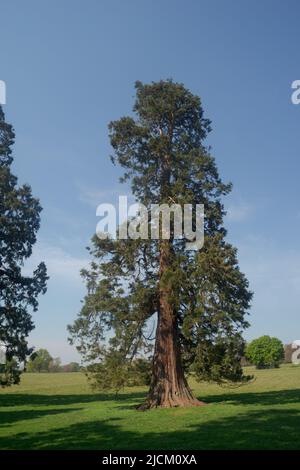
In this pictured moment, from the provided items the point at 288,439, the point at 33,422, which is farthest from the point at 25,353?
the point at 288,439

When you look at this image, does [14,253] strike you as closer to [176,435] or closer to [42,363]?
[176,435]

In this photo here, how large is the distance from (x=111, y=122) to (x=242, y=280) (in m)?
12.9

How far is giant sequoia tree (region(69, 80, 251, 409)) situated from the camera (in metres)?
23.8

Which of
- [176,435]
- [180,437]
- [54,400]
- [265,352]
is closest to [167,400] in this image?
[176,435]

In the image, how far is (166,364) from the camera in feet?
82.4

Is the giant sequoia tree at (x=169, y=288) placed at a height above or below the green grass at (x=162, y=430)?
above

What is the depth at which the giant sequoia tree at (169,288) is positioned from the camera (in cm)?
2383

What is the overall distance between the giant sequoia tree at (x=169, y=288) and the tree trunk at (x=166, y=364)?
55 mm

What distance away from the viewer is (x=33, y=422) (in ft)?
69.5

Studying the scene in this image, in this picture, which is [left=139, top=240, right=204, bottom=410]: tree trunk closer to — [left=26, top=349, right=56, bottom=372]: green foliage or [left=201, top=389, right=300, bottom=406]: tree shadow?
→ [left=201, top=389, right=300, bottom=406]: tree shadow

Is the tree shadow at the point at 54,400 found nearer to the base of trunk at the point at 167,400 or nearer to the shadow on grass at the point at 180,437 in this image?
the base of trunk at the point at 167,400

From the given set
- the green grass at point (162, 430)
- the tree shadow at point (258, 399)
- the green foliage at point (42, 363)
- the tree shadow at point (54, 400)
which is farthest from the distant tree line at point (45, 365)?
the green grass at point (162, 430)

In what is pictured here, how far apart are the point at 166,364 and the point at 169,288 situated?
4566mm
